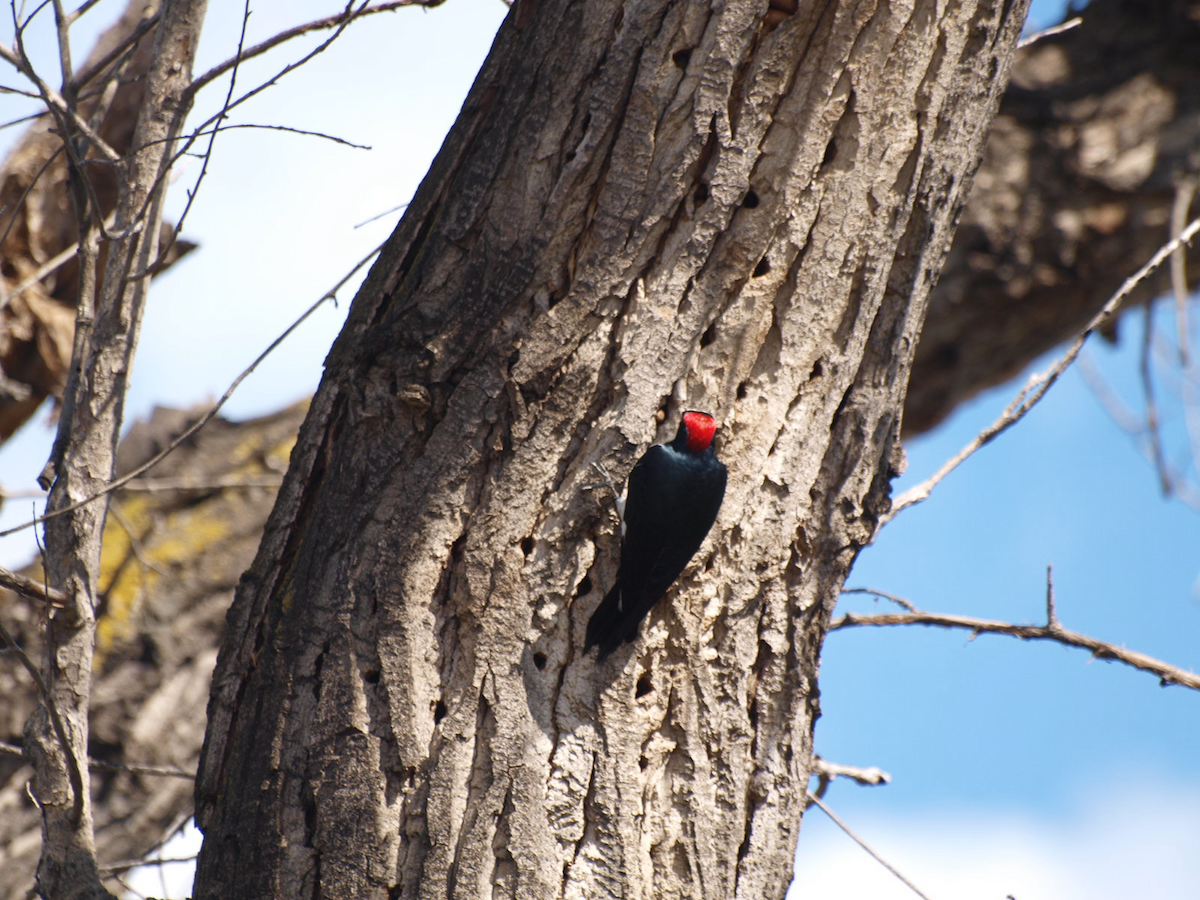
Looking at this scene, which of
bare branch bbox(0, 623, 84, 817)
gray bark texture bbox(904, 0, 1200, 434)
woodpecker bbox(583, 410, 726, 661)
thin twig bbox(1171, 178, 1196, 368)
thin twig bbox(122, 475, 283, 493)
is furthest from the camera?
gray bark texture bbox(904, 0, 1200, 434)

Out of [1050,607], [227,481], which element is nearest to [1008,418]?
[1050,607]

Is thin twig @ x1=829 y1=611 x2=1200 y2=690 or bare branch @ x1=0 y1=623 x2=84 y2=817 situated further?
thin twig @ x1=829 y1=611 x2=1200 y2=690

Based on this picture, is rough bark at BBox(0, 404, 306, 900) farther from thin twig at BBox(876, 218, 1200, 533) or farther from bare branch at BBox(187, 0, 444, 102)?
thin twig at BBox(876, 218, 1200, 533)

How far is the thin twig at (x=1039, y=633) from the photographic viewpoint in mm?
2365

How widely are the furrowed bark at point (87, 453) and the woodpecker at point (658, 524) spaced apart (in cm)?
107

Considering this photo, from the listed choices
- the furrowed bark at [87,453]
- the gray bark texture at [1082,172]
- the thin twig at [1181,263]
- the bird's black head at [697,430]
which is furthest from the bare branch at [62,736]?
the gray bark texture at [1082,172]

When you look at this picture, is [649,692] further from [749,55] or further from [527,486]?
[749,55]

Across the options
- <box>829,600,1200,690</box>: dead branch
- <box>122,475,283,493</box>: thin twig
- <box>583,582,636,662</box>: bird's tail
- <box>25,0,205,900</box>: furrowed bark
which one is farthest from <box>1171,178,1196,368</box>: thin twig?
<box>122,475,283,493</box>: thin twig

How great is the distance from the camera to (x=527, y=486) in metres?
1.98

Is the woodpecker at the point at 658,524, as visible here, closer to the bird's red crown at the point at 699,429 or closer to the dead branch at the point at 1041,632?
the bird's red crown at the point at 699,429

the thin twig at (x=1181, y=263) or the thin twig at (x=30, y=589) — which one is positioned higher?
the thin twig at (x=1181, y=263)

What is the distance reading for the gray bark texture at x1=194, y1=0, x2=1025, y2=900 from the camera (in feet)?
6.11

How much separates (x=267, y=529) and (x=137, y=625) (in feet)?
7.02

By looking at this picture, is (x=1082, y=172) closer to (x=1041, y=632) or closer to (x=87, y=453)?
(x=1041, y=632)
